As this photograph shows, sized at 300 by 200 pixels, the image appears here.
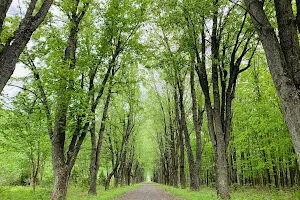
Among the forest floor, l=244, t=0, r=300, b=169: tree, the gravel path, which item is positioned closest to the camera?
l=244, t=0, r=300, b=169: tree

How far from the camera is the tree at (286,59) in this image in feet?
16.5

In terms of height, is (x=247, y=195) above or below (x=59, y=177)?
below

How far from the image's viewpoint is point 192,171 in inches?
759

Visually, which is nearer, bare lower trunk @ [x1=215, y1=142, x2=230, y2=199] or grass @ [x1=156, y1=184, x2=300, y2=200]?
bare lower trunk @ [x1=215, y1=142, x2=230, y2=199]

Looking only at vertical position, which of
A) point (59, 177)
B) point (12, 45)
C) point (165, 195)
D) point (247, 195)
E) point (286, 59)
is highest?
point (12, 45)

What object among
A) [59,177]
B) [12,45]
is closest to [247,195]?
[59,177]

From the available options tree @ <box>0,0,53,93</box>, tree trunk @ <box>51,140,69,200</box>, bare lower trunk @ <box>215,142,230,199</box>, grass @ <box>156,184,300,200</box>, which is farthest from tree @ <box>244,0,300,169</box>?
tree trunk @ <box>51,140,69,200</box>

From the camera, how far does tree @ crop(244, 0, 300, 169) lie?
502cm

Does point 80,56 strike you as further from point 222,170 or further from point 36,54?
point 222,170

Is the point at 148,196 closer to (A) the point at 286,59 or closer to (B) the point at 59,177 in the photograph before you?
(B) the point at 59,177

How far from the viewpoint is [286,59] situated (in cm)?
543

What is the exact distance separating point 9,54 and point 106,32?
881 cm

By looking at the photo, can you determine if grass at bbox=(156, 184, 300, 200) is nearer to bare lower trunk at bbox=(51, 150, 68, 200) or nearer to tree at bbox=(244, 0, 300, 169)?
bare lower trunk at bbox=(51, 150, 68, 200)

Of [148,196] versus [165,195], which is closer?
[148,196]
